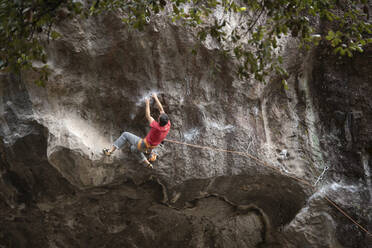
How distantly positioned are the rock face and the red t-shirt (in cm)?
57

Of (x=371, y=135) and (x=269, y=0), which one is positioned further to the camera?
(x=371, y=135)

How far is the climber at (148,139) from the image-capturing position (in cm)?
616

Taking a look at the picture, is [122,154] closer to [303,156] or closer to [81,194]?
[81,194]

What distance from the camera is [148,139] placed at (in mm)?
6238

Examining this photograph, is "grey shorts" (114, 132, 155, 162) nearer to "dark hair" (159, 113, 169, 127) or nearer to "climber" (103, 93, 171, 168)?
"climber" (103, 93, 171, 168)

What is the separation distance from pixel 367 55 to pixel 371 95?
73 cm

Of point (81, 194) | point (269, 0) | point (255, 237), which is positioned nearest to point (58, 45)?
point (81, 194)

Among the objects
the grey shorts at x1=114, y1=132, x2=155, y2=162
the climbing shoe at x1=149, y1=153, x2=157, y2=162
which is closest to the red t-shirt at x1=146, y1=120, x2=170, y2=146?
the grey shorts at x1=114, y1=132, x2=155, y2=162

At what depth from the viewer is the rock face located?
21.0ft

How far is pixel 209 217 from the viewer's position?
7.98 metres

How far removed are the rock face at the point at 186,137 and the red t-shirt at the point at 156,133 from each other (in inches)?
22.3

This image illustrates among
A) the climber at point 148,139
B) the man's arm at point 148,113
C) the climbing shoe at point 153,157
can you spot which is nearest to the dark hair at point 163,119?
the climber at point 148,139

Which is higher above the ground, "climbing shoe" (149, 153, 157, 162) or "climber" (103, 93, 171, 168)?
"climber" (103, 93, 171, 168)

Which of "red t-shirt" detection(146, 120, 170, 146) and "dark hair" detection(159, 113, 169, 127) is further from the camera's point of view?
"red t-shirt" detection(146, 120, 170, 146)
